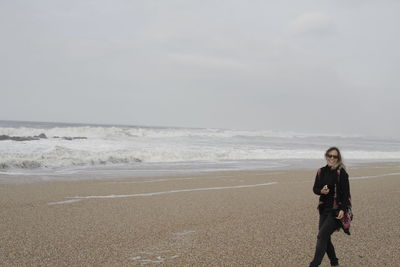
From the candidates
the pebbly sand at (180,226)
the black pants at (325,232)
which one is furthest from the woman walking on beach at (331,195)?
the pebbly sand at (180,226)

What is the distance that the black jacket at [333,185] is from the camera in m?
4.41

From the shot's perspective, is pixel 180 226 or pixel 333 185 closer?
pixel 333 185

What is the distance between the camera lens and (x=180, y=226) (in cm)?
678

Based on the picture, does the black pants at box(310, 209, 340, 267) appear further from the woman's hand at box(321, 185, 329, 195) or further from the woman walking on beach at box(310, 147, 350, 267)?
Answer: the woman's hand at box(321, 185, 329, 195)

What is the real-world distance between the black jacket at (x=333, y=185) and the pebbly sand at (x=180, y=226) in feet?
3.56

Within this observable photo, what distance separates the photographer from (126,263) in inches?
189

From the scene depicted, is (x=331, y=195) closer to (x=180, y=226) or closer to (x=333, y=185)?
(x=333, y=185)

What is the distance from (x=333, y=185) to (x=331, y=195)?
5.2 inches

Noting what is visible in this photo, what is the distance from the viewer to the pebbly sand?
511 cm

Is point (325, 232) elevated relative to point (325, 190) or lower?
lower

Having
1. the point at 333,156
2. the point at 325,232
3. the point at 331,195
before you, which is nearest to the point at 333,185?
the point at 331,195

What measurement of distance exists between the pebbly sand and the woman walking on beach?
0.67 meters

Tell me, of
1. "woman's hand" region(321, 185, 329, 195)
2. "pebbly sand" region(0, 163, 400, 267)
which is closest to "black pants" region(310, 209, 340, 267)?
"woman's hand" region(321, 185, 329, 195)

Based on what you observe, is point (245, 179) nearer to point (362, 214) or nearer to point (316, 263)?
point (362, 214)
